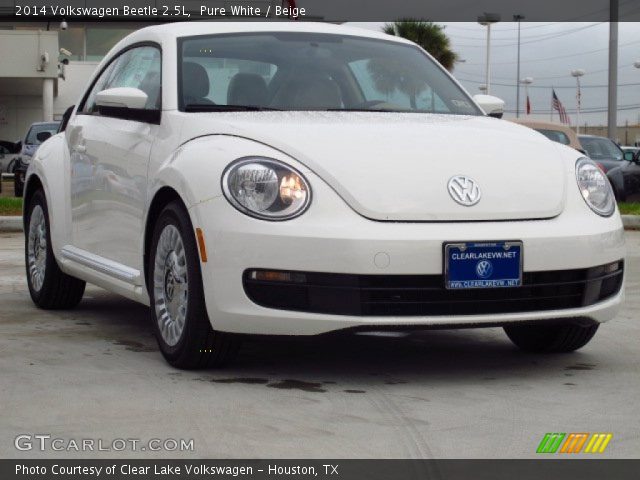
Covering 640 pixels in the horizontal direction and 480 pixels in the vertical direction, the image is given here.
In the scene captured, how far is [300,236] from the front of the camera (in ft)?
16.3

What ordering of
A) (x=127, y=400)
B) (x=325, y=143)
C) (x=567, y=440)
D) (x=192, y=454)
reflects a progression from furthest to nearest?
(x=325, y=143) < (x=127, y=400) < (x=567, y=440) < (x=192, y=454)

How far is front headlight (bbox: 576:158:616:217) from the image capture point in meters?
5.53

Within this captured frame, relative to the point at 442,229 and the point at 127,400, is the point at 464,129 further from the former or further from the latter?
the point at 127,400


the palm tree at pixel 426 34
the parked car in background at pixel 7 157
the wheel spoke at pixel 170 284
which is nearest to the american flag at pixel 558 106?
the palm tree at pixel 426 34

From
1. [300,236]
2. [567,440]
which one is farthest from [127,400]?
[567,440]

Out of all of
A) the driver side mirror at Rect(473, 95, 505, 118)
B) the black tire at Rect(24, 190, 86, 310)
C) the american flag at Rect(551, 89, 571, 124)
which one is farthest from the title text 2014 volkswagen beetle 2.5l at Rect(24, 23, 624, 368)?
the american flag at Rect(551, 89, 571, 124)

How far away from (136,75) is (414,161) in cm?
207

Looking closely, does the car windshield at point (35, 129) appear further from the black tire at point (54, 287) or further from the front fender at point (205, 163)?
the front fender at point (205, 163)

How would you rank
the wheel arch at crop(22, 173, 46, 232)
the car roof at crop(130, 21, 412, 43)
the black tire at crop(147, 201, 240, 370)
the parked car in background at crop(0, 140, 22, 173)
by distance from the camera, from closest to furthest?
the black tire at crop(147, 201, 240, 370) < the car roof at crop(130, 21, 412, 43) < the wheel arch at crop(22, 173, 46, 232) < the parked car in background at crop(0, 140, 22, 173)

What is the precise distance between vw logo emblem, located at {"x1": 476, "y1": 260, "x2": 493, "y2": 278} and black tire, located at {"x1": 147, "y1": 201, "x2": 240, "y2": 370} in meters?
1.03

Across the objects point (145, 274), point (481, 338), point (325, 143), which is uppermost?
point (325, 143)

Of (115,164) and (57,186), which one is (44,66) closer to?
(57,186)

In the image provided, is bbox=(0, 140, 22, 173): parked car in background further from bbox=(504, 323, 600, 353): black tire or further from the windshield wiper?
bbox=(504, 323, 600, 353): black tire

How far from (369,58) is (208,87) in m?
0.97
